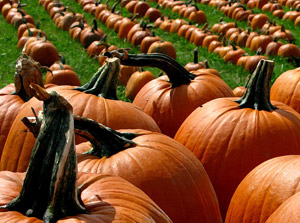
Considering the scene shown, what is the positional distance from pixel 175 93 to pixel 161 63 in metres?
0.28

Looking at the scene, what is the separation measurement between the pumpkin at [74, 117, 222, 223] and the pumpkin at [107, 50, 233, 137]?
1285 millimetres

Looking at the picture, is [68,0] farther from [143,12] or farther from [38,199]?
[38,199]

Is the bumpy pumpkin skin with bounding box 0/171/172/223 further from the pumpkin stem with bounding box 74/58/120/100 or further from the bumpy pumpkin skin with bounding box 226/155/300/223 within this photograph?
the pumpkin stem with bounding box 74/58/120/100

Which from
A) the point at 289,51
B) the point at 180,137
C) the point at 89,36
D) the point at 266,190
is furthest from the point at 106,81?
the point at 89,36

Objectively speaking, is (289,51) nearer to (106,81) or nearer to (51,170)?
Result: (106,81)

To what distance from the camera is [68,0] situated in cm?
1830

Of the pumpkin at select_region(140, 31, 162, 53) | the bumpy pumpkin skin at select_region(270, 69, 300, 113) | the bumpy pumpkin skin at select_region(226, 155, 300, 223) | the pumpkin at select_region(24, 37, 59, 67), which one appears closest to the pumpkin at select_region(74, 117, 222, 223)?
the bumpy pumpkin skin at select_region(226, 155, 300, 223)

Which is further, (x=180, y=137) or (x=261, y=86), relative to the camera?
(x=180, y=137)

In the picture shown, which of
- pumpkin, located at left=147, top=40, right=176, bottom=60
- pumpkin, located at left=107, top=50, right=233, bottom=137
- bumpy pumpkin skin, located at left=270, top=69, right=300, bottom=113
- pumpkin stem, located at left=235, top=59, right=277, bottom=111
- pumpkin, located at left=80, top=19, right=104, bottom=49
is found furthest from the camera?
pumpkin, located at left=80, top=19, right=104, bottom=49

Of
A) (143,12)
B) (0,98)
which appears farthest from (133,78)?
(143,12)

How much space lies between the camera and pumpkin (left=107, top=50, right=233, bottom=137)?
3848 millimetres

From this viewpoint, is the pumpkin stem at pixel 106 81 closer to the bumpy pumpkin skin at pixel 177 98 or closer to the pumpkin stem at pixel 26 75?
the pumpkin stem at pixel 26 75

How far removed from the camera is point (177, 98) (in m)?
3.90

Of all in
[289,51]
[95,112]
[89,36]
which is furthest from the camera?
[89,36]
